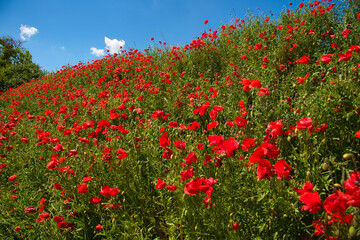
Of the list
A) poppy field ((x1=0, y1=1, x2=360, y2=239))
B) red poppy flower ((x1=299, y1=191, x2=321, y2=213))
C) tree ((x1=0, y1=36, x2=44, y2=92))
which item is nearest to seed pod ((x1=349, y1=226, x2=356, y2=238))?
poppy field ((x1=0, y1=1, x2=360, y2=239))

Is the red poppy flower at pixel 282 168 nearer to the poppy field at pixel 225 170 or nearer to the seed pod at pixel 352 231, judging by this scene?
the poppy field at pixel 225 170

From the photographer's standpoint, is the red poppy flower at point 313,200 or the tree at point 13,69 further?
the tree at point 13,69

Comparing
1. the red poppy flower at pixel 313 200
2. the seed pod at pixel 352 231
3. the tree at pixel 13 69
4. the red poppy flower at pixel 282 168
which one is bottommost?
the seed pod at pixel 352 231

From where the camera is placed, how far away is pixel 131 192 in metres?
2.01

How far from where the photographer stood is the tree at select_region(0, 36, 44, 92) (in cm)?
1722

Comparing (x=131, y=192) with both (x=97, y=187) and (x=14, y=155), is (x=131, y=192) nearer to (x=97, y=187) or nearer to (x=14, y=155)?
(x=97, y=187)

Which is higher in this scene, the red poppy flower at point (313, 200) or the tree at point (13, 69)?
the tree at point (13, 69)

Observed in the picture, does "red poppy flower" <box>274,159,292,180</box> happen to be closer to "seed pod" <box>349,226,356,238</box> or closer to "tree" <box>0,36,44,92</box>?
"seed pod" <box>349,226,356,238</box>

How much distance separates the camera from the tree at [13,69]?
17222 mm

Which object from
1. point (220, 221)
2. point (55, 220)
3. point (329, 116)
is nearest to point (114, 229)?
point (55, 220)

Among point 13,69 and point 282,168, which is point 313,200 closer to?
point 282,168

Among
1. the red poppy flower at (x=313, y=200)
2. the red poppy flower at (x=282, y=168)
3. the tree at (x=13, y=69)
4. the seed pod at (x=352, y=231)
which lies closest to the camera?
the seed pod at (x=352, y=231)

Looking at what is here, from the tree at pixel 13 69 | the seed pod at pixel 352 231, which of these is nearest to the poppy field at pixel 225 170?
the seed pod at pixel 352 231

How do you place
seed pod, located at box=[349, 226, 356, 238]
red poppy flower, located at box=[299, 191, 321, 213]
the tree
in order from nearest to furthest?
seed pod, located at box=[349, 226, 356, 238] < red poppy flower, located at box=[299, 191, 321, 213] < the tree
